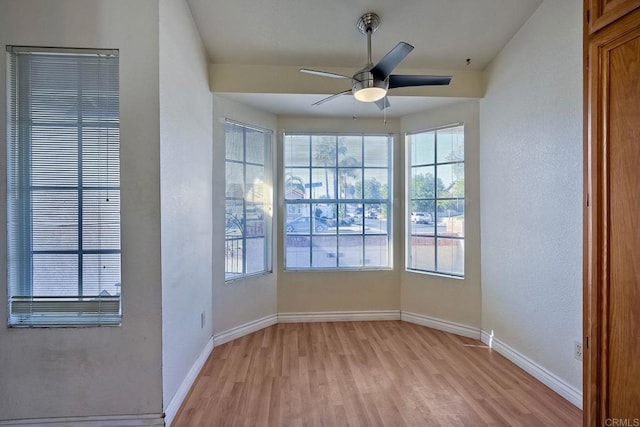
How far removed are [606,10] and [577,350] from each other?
195 centimetres

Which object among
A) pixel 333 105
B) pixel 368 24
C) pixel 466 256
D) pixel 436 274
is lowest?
pixel 436 274

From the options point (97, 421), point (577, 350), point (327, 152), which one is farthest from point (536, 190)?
point (97, 421)

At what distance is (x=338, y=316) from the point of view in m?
3.48

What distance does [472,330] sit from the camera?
9.92 feet

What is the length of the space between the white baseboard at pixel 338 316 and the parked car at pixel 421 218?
1091 mm

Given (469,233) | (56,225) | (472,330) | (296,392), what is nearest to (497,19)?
(469,233)

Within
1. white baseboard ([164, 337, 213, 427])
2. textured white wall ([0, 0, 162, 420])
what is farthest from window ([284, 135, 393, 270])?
textured white wall ([0, 0, 162, 420])

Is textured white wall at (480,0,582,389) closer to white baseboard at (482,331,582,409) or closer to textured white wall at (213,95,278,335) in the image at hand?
white baseboard at (482,331,582,409)

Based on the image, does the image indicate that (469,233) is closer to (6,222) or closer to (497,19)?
(497,19)

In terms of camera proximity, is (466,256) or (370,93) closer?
(370,93)

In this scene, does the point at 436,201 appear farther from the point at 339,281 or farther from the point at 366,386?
the point at 366,386

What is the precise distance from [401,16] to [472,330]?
294 centimetres

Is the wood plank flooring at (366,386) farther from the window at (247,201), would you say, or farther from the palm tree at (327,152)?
the palm tree at (327,152)

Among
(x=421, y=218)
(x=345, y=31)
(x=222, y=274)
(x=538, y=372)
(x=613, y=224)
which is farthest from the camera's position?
(x=421, y=218)
